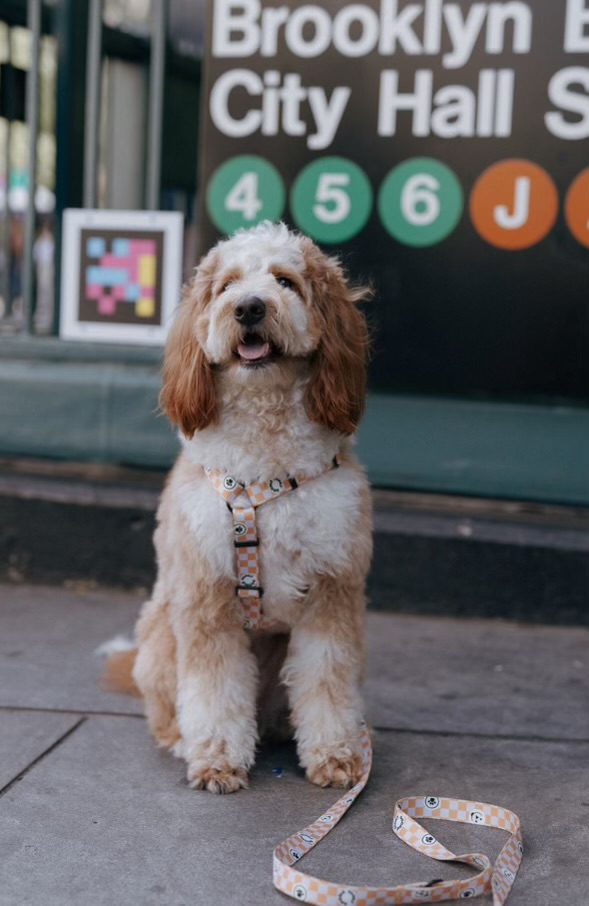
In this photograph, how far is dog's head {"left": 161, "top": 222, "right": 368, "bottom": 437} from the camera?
3.35 metres

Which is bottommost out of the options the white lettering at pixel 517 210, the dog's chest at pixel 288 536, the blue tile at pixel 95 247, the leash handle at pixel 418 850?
the leash handle at pixel 418 850

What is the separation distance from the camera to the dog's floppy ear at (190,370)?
3.47 metres

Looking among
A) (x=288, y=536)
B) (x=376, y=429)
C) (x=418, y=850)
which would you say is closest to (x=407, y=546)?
(x=376, y=429)

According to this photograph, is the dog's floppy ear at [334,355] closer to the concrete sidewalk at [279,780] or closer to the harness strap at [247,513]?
the harness strap at [247,513]

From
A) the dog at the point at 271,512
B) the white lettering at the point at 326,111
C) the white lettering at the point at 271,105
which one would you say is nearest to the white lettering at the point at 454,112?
the white lettering at the point at 326,111

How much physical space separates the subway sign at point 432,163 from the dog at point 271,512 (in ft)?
6.75

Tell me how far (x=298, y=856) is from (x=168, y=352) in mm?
1593

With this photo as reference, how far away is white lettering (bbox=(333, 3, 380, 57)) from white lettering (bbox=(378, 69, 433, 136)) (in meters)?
0.16

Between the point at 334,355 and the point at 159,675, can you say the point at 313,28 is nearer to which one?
the point at 334,355

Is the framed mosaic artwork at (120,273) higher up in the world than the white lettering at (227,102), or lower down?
lower down

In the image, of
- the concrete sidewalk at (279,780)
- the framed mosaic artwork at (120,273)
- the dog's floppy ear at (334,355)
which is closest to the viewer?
the concrete sidewalk at (279,780)

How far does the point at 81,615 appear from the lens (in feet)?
17.8

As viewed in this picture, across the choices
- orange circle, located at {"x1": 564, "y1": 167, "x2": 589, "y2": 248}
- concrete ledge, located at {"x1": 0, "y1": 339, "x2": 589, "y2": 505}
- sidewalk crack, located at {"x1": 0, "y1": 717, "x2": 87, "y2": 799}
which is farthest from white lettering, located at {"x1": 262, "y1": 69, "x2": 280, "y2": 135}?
sidewalk crack, located at {"x1": 0, "y1": 717, "x2": 87, "y2": 799}

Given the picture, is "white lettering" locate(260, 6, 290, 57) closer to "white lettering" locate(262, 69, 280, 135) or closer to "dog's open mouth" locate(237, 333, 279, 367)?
"white lettering" locate(262, 69, 280, 135)
